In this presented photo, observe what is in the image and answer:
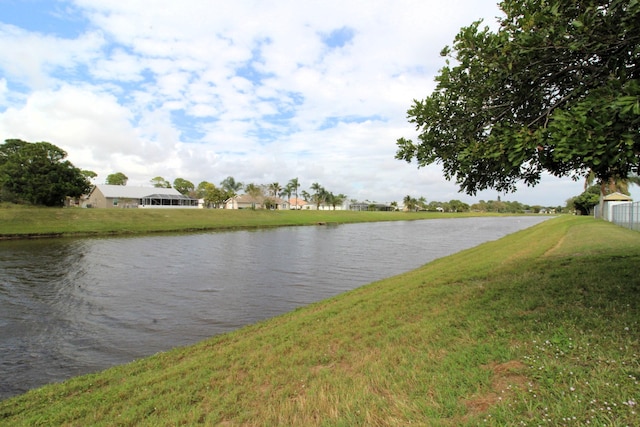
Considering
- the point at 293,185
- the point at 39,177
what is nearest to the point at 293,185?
the point at 293,185

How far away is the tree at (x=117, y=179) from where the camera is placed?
115 meters

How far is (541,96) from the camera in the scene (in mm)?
5934

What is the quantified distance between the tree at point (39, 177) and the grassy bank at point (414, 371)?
59.1 metres

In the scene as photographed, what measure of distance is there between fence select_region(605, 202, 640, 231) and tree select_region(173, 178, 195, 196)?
120 m

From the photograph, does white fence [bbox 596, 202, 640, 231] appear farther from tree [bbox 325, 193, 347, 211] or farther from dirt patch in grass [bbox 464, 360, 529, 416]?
tree [bbox 325, 193, 347, 211]

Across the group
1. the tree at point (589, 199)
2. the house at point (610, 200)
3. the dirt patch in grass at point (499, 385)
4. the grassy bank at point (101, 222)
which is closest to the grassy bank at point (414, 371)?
the dirt patch in grass at point (499, 385)

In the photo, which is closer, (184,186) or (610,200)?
(610,200)

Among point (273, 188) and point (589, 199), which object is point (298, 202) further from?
point (589, 199)

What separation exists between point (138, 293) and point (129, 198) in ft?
239

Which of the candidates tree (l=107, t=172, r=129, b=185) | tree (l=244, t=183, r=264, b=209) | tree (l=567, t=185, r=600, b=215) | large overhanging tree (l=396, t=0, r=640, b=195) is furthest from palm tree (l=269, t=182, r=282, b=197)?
large overhanging tree (l=396, t=0, r=640, b=195)

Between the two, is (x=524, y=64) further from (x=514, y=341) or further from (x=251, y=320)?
(x=251, y=320)

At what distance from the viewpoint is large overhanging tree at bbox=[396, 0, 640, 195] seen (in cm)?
386

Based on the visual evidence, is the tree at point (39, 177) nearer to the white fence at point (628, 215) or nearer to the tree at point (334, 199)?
the white fence at point (628, 215)

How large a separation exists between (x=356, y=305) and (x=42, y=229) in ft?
146
